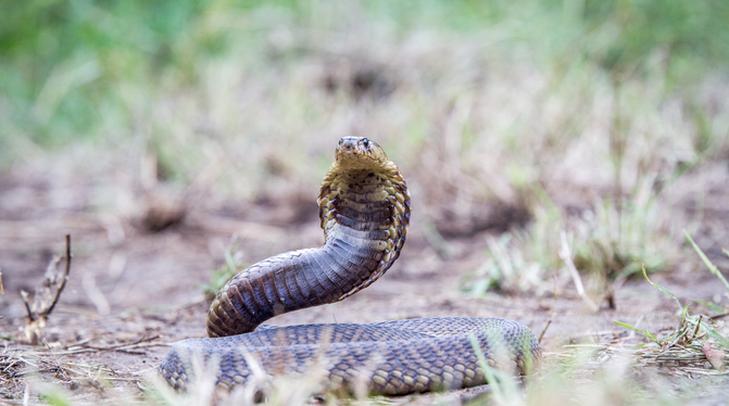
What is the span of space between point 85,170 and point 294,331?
23.9ft

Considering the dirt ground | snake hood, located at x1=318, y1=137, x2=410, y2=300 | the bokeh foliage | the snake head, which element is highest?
the bokeh foliage

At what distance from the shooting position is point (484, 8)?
1037 cm

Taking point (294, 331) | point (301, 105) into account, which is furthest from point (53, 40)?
point (294, 331)

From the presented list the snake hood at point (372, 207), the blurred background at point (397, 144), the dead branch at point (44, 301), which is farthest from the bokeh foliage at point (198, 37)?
the dead branch at point (44, 301)

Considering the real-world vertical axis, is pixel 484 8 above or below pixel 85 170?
above

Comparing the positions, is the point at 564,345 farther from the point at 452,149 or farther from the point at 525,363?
the point at 452,149

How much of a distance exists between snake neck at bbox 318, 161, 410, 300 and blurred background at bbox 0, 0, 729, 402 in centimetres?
117

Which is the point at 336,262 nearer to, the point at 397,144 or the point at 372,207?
the point at 372,207

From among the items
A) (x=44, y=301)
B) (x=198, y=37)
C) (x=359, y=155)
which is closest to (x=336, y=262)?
(x=359, y=155)

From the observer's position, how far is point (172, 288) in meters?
5.76

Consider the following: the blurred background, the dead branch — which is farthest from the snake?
the blurred background

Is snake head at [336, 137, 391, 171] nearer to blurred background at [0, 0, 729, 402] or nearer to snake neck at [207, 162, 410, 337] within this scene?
snake neck at [207, 162, 410, 337]

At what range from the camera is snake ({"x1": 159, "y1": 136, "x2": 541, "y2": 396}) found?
9.03ft

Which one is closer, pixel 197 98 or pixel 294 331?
pixel 294 331
